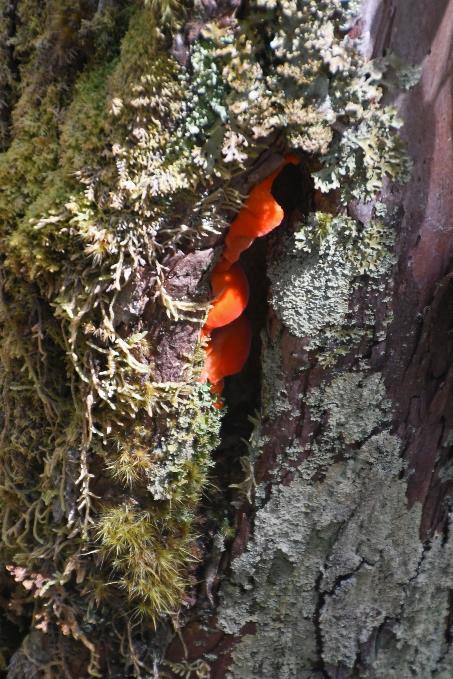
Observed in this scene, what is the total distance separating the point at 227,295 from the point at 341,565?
2.36ft

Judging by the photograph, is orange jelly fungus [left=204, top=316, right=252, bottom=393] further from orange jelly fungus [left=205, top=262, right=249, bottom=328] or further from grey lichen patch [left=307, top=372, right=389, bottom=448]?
grey lichen patch [left=307, top=372, right=389, bottom=448]

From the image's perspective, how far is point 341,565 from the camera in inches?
60.1

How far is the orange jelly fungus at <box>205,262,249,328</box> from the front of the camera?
133cm

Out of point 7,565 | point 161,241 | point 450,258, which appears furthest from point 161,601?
point 450,258

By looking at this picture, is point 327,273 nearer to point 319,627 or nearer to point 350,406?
point 350,406

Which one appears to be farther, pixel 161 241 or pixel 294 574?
pixel 294 574

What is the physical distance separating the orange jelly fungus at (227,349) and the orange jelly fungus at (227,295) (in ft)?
0.22

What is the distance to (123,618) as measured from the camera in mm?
1565

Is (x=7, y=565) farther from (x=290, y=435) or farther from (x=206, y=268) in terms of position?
(x=206, y=268)

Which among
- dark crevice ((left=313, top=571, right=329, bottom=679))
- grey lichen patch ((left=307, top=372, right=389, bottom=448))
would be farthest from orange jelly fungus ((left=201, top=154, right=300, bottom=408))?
dark crevice ((left=313, top=571, right=329, bottom=679))

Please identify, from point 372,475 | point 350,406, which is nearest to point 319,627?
point 372,475

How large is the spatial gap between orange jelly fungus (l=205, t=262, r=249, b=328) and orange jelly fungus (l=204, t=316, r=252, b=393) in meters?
0.07

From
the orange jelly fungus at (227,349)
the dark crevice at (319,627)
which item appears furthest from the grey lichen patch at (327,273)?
the dark crevice at (319,627)

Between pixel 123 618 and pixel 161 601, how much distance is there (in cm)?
19
